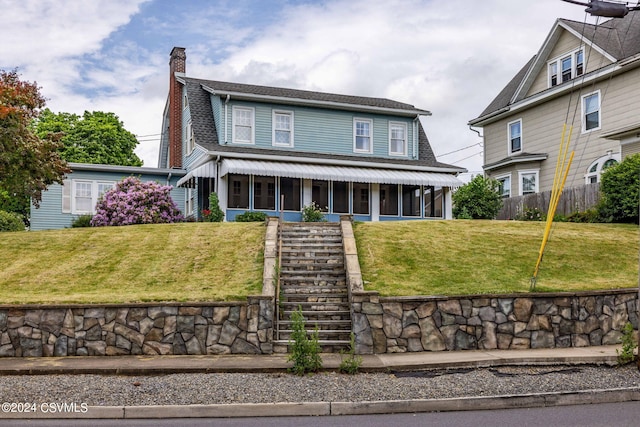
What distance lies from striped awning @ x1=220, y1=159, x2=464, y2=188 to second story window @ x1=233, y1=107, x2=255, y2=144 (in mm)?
2191

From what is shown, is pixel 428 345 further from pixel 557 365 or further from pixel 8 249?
pixel 8 249

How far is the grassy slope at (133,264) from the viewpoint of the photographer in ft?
42.7

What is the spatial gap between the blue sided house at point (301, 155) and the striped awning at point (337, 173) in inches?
1.7

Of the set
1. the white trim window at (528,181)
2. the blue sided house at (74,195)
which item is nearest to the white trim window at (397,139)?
the white trim window at (528,181)

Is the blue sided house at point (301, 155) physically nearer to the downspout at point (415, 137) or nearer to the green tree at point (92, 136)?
the downspout at point (415, 137)

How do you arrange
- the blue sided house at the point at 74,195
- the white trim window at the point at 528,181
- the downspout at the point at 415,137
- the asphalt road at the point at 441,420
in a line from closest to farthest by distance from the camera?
the asphalt road at the point at 441,420
the blue sided house at the point at 74,195
the white trim window at the point at 528,181
the downspout at the point at 415,137

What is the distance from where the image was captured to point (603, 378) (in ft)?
31.6

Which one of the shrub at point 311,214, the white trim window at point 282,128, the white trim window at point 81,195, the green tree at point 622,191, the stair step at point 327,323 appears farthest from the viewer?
the white trim window at point 282,128

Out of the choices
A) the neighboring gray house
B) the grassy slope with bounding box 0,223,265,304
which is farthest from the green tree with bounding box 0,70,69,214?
the neighboring gray house

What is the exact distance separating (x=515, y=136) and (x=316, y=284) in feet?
67.0

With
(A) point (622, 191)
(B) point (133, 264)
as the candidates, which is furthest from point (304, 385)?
(A) point (622, 191)

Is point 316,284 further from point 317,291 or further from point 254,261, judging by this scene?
point 254,261

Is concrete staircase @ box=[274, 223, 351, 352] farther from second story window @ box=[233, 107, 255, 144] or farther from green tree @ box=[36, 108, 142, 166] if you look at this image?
green tree @ box=[36, 108, 142, 166]

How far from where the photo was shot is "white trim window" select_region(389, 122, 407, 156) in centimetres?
2973
